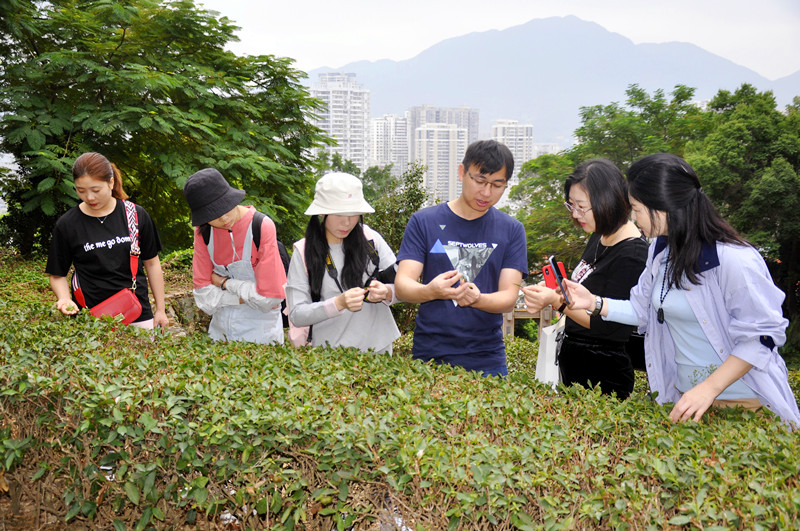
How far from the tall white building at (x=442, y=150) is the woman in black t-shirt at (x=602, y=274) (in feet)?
468

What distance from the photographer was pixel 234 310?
3.81 meters

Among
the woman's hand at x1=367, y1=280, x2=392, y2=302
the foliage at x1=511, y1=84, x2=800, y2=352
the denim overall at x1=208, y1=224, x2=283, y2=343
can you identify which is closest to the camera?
the woman's hand at x1=367, y1=280, x2=392, y2=302

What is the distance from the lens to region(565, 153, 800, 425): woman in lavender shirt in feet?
7.36

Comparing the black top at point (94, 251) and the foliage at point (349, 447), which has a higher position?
the black top at point (94, 251)

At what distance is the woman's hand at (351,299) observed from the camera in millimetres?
3164

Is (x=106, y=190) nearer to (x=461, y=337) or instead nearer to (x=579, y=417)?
(x=461, y=337)

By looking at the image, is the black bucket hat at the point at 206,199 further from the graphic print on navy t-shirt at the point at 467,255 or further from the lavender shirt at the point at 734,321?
the lavender shirt at the point at 734,321

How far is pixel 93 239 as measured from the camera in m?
3.89

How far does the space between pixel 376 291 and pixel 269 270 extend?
721mm

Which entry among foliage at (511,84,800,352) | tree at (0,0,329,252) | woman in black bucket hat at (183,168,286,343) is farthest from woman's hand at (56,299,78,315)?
foliage at (511,84,800,352)

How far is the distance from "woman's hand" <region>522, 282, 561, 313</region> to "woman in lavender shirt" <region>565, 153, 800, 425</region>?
503 millimetres

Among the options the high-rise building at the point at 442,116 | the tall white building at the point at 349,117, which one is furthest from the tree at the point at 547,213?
the high-rise building at the point at 442,116

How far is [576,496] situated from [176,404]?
66.8 inches

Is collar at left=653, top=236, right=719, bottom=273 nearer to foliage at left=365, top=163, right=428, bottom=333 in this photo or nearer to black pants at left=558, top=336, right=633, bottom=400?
black pants at left=558, top=336, right=633, bottom=400
